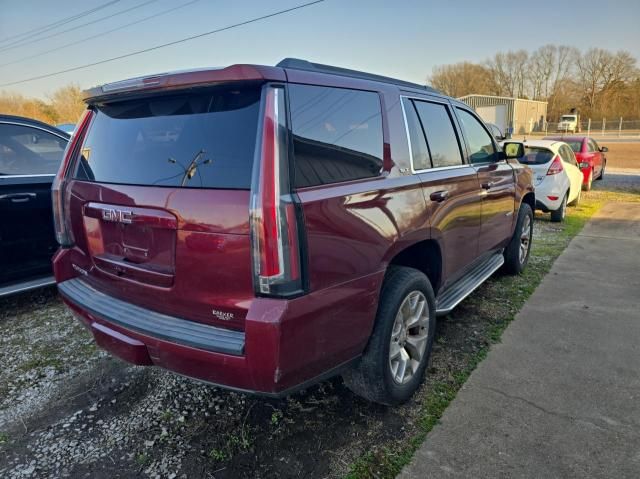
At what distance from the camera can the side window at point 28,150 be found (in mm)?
4207

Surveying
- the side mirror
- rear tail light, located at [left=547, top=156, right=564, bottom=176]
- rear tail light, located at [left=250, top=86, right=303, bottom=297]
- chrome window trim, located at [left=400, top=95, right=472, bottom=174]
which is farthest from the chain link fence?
rear tail light, located at [left=250, top=86, right=303, bottom=297]

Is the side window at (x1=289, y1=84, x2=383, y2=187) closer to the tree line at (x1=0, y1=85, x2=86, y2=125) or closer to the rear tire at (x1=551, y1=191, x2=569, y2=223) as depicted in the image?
the rear tire at (x1=551, y1=191, x2=569, y2=223)

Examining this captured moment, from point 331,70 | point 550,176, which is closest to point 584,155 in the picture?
point 550,176

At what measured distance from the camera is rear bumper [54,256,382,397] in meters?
1.86

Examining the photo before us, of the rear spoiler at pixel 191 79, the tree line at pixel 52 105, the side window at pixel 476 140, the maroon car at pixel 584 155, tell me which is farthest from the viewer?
the tree line at pixel 52 105

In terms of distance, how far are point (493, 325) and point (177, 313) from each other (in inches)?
111

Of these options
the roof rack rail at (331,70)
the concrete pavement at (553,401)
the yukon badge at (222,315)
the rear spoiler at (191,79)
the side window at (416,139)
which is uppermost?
the roof rack rail at (331,70)

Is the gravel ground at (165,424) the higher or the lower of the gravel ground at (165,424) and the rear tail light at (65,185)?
the lower

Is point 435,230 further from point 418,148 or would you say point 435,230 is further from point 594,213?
point 594,213

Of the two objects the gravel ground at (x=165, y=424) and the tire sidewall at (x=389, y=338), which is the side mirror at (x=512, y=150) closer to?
the gravel ground at (x=165, y=424)

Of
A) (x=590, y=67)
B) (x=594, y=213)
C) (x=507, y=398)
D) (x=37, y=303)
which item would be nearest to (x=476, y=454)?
(x=507, y=398)

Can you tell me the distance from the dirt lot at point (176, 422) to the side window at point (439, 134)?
4.79 feet

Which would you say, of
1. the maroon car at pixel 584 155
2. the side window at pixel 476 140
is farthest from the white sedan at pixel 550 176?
the side window at pixel 476 140

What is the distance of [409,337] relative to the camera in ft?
9.23
